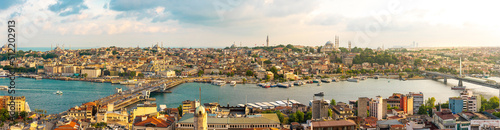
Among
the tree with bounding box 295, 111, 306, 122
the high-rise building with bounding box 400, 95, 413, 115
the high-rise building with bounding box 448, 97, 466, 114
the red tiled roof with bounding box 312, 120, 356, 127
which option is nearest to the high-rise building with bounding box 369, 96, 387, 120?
the high-rise building with bounding box 400, 95, 413, 115

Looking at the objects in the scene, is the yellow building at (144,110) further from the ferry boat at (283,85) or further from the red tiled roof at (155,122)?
the ferry boat at (283,85)

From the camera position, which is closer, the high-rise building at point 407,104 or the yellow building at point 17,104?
the yellow building at point 17,104

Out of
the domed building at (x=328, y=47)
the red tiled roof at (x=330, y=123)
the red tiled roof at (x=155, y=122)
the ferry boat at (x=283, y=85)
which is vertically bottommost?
the ferry boat at (x=283, y=85)

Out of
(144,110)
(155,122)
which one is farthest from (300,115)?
(144,110)

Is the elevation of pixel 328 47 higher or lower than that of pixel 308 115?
higher

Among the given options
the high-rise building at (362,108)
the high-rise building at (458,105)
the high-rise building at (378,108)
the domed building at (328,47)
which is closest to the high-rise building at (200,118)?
the high-rise building at (362,108)

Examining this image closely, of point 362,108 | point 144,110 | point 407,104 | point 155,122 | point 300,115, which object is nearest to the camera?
point 155,122

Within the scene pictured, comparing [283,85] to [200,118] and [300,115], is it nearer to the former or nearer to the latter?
[300,115]

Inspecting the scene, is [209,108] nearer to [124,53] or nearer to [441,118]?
[441,118]

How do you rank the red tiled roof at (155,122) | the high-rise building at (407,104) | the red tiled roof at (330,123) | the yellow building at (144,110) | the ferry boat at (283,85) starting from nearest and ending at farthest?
the red tiled roof at (330,123), the red tiled roof at (155,122), the yellow building at (144,110), the high-rise building at (407,104), the ferry boat at (283,85)

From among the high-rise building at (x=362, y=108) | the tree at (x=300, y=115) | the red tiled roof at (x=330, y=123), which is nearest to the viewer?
the red tiled roof at (x=330, y=123)

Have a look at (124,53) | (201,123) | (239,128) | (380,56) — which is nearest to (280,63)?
(380,56)
